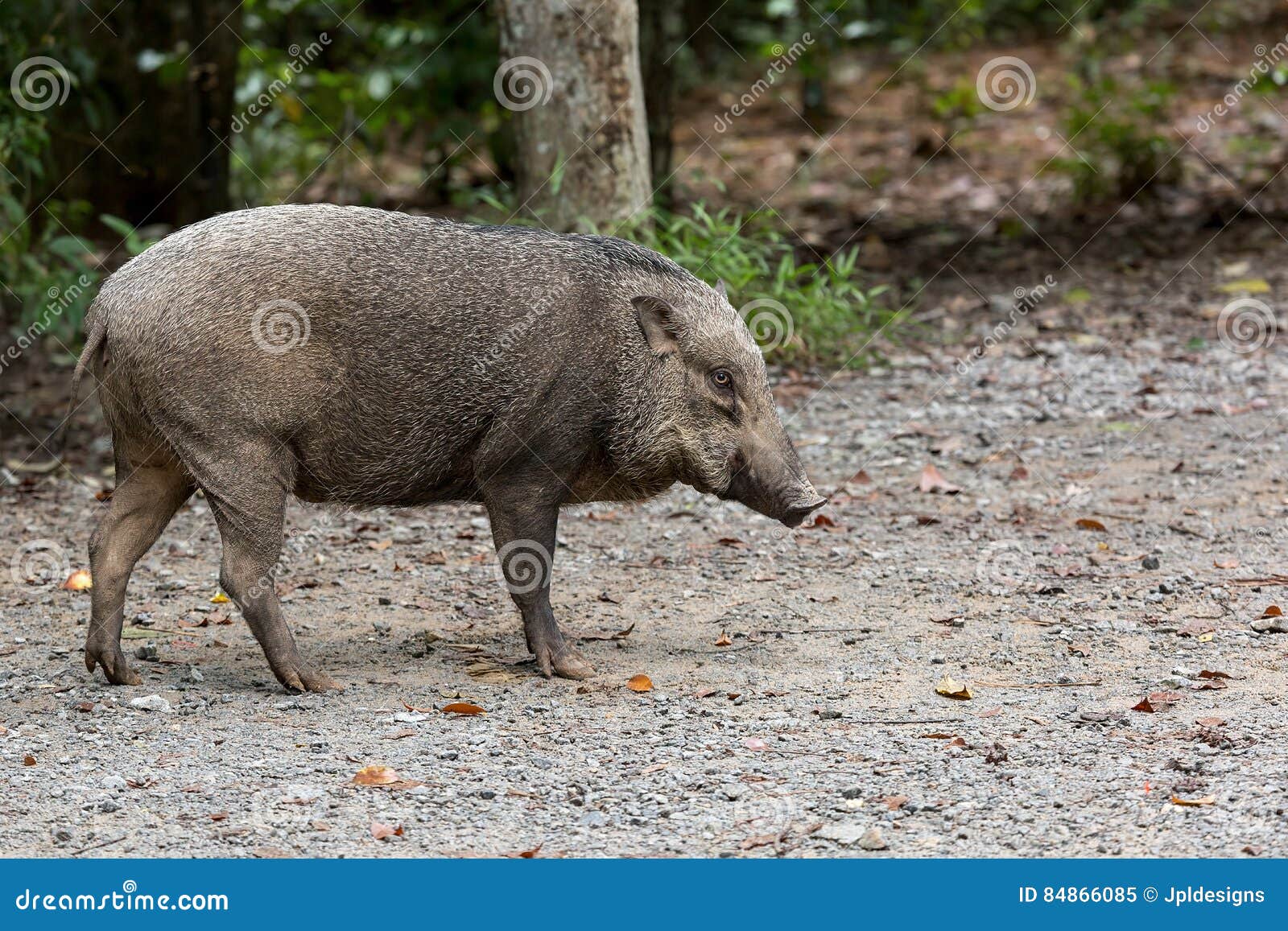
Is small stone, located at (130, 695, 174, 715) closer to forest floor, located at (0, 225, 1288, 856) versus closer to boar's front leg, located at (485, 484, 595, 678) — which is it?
forest floor, located at (0, 225, 1288, 856)

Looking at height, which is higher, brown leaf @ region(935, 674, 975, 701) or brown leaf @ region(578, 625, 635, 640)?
brown leaf @ region(935, 674, 975, 701)

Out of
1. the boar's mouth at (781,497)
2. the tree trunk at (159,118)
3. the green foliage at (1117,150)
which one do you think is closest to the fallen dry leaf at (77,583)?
the boar's mouth at (781,497)

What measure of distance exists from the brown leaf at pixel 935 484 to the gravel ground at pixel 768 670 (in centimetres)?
5

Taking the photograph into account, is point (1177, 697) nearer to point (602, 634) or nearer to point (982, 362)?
point (602, 634)

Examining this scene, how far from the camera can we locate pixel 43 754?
4793 mm

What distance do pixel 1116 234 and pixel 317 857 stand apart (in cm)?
962

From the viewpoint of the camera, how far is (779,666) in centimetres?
566

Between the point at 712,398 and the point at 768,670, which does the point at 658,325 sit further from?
the point at 768,670

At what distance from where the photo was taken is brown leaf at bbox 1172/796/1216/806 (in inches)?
164

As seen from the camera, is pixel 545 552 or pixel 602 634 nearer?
pixel 545 552

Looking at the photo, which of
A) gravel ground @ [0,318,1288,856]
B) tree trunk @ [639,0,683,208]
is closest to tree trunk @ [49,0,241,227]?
tree trunk @ [639,0,683,208]

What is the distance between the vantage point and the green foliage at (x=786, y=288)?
29.8 feet

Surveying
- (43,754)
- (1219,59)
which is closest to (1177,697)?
(43,754)

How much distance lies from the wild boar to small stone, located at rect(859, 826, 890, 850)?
1.50m
